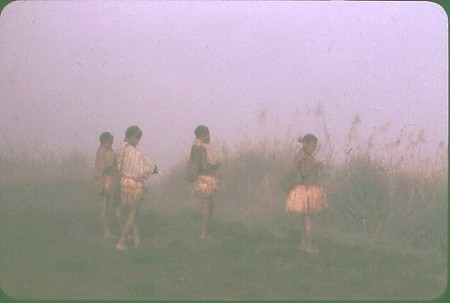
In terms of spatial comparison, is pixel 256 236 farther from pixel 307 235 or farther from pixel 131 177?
pixel 131 177

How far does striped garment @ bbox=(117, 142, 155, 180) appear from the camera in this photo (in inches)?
168

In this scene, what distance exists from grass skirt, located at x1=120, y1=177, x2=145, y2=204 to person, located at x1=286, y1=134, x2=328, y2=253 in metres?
0.84

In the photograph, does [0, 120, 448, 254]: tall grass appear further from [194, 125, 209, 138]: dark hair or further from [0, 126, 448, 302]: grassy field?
[194, 125, 209, 138]: dark hair

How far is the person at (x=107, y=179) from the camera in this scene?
428 cm

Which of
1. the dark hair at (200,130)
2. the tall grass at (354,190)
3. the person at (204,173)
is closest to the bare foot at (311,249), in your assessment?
the tall grass at (354,190)

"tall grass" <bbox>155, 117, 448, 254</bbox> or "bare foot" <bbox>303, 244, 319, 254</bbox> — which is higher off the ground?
"tall grass" <bbox>155, 117, 448, 254</bbox>

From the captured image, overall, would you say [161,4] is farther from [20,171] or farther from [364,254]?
[364,254]

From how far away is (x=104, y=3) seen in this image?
4.36 metres

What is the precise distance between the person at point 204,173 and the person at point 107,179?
1.40ft

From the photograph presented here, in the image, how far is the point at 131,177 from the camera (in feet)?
14.1

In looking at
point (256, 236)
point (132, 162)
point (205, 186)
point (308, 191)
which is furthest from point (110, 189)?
point (308, 191)

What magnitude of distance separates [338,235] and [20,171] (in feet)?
6.07

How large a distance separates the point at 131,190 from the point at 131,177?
0.24ft

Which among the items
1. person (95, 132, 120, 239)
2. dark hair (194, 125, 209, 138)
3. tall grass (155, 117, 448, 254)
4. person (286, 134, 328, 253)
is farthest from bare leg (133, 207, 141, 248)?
person (286, 134, 328, 253)
